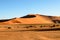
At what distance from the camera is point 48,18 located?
109 metres

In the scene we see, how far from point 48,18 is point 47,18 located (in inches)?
27.2

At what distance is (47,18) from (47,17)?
2596 millimetres

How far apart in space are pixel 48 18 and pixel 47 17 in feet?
9.74

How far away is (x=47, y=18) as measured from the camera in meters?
110

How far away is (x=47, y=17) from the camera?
112125 millimetres
